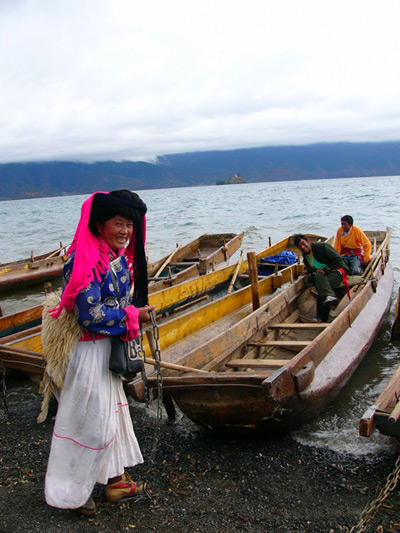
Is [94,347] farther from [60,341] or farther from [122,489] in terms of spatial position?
[122,489]

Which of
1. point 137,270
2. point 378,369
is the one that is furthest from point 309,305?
point 137,270

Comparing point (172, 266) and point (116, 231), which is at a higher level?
point (116, 231)

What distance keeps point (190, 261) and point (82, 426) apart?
9987 mm

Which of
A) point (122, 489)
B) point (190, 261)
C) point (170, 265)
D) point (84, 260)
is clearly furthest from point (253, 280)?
point (190, 261)

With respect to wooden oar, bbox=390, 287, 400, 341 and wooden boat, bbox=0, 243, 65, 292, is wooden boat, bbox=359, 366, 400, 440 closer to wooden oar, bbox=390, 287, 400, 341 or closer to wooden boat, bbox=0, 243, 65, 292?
wooden oar, bbox=390, 287, 400, 341

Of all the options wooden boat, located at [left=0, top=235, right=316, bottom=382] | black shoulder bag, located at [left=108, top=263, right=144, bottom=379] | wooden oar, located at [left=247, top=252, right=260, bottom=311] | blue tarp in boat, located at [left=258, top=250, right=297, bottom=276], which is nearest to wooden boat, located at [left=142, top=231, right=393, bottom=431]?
wooden boat, located at [left=0, top=235, right=316, bottom=382]

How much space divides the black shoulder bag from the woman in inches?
1.5

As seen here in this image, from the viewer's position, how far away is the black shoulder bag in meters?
2.63

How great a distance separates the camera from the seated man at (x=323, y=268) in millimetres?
6859

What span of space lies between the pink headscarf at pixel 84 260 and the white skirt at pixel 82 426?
1.16 feet

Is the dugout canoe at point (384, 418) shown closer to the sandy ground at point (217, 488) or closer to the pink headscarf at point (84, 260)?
the sandy ground at point (217, 488)

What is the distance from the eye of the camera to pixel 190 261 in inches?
493

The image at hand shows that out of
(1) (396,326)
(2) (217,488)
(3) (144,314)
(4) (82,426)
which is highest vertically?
(3) (144,314)

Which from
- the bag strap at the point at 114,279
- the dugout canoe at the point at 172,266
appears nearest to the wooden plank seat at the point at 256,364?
the bag strap at the point at 114,279
